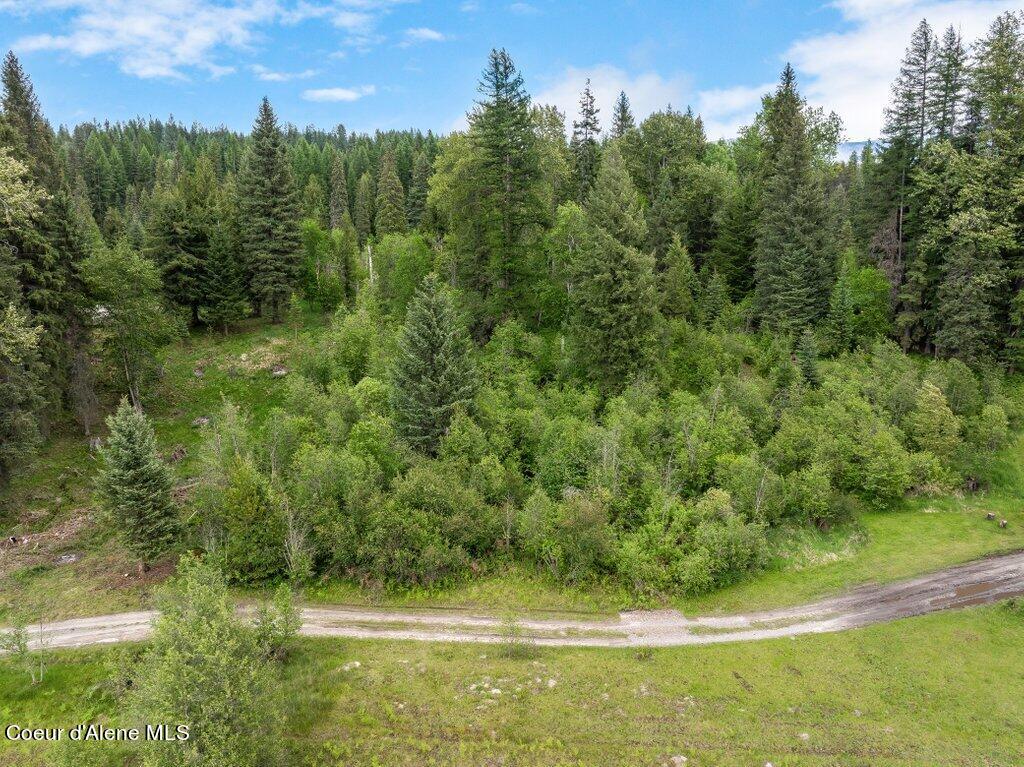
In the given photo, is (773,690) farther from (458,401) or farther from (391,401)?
(391,401)

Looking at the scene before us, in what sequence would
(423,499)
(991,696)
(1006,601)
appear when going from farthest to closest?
(423,499) → (1006,601) → (991,696)

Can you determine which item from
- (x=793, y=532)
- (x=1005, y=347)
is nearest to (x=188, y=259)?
(x=793, y=532)

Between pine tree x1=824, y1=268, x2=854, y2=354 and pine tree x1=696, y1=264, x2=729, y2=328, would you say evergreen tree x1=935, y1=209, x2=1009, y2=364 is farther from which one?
pine tree x1=696, y1=264, x2=729, y2=328

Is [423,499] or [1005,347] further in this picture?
[1005,347]

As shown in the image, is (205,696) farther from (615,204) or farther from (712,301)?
(712,301)

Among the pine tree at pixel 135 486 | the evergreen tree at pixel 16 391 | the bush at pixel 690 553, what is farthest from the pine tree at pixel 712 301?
the evergreen tree at pixel 16 391

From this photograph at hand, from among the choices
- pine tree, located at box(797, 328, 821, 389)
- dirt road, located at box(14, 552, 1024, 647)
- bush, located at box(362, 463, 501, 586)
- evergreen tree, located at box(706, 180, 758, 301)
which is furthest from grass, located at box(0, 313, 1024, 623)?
evergreen tree, located at box(706, 180, 758, 301)
